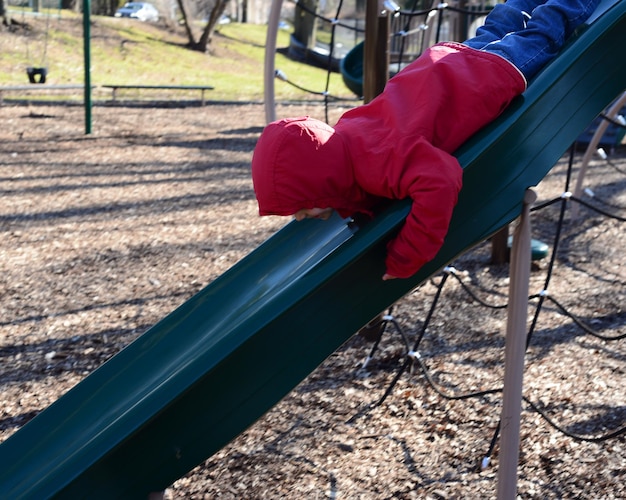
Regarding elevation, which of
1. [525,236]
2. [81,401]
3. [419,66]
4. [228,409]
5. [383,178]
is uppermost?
[419,66]

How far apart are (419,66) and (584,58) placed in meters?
0.46

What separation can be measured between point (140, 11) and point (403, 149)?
2339 cm

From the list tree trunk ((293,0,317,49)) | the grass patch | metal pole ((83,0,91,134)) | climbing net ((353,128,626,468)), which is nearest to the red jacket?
climbing net ((353,128,626,468))

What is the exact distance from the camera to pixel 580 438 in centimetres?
253

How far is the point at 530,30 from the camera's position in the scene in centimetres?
226

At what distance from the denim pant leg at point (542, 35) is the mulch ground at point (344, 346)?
1.00 m

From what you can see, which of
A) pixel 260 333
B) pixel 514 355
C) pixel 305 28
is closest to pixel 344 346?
pixel 514 355

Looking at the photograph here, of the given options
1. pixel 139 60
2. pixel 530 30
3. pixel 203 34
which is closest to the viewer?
pixel 530 30

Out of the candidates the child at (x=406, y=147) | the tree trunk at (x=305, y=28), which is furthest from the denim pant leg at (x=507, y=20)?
the tree trunk at (x=305, y=28)

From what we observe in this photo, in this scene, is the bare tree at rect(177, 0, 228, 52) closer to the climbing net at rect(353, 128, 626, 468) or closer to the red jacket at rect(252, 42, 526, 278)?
the climbing net at rect(353, 128, 626, 468)

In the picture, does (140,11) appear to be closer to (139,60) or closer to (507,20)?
(139,60)

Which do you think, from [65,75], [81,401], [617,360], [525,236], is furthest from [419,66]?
[65,75]

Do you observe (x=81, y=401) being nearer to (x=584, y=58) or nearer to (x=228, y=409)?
(x=228, y=409)

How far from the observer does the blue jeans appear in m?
2.18
